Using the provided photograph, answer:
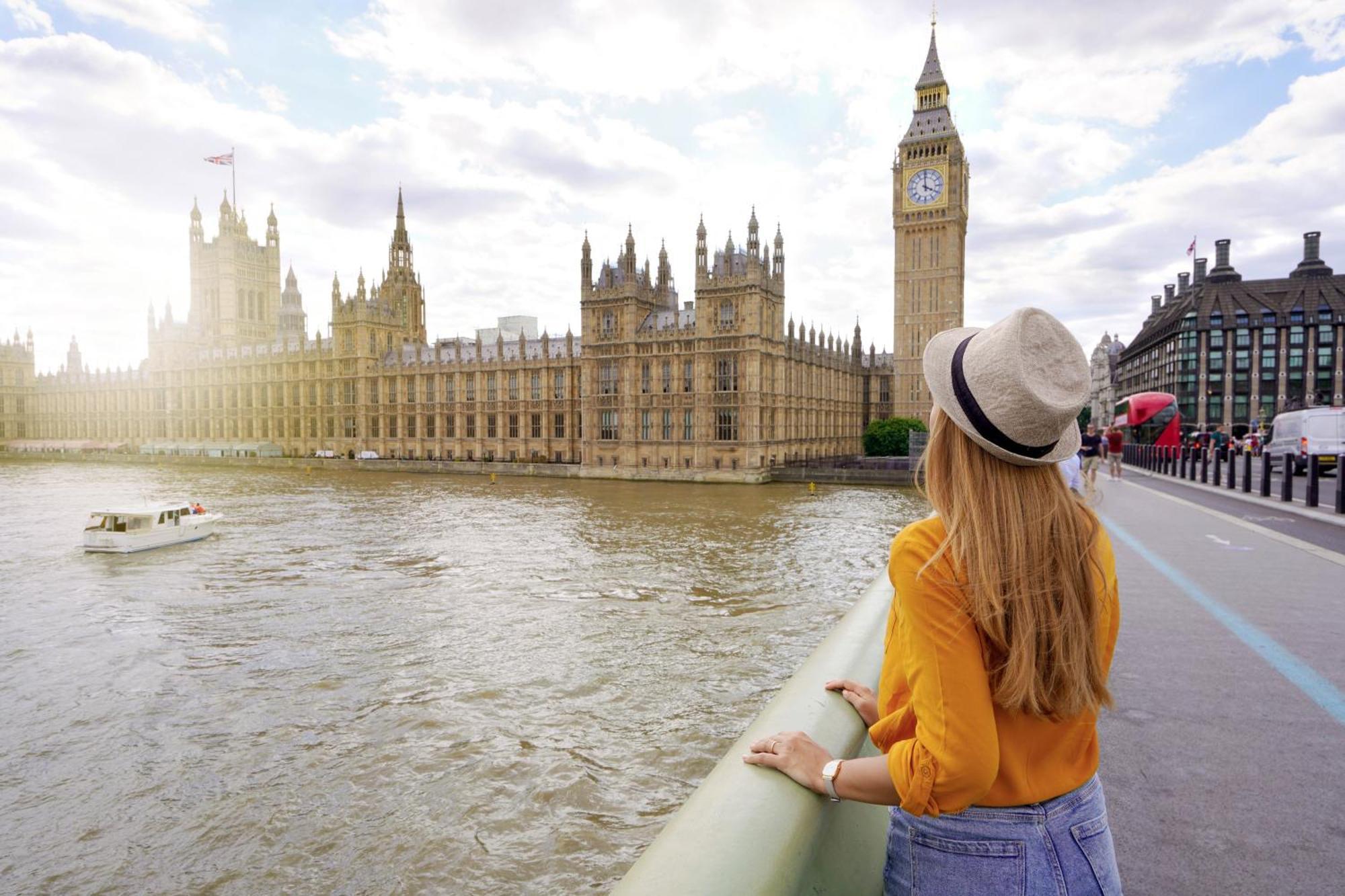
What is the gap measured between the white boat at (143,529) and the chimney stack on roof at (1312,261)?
9328 centimetres

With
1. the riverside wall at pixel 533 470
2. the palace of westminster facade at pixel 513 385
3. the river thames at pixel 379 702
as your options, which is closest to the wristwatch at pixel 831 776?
the river thames at pixel 379 702

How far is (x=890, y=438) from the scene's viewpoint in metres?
58.0

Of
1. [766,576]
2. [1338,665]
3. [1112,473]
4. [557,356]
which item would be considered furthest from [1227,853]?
[557,356]

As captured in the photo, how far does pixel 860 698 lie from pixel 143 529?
86.4ft

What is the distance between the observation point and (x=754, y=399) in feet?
160

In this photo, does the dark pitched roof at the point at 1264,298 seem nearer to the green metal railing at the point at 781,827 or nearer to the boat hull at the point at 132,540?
the boat hull at the point at 132,540

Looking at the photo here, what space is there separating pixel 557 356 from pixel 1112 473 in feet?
148

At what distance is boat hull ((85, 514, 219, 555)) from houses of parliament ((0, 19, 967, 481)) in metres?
31.0

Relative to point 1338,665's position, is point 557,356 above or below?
above

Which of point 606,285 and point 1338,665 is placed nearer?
point 1338,665

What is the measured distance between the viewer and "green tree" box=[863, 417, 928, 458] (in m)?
57.5

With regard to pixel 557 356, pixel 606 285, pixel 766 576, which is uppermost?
pixel 606 285

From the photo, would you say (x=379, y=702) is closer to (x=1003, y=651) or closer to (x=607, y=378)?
(x=1003, y=651)

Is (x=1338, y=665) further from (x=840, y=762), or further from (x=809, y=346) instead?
(x=809, y=346)
